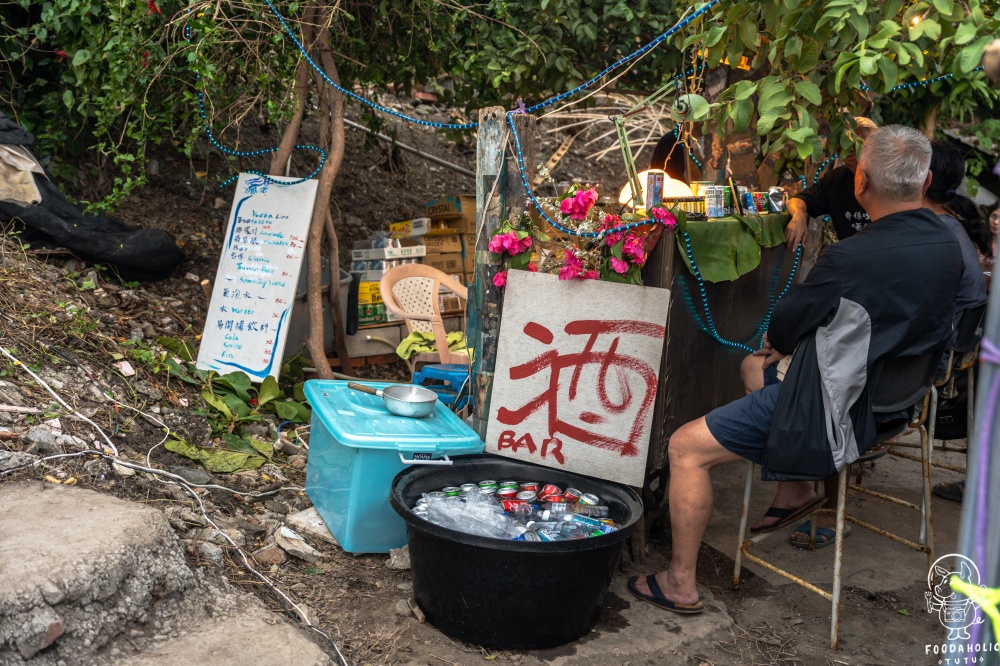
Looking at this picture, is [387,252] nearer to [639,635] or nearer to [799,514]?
[799,514]

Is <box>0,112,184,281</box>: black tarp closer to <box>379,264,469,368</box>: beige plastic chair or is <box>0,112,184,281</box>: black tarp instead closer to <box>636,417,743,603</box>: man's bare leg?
<box>379,264,469,368</box>: beige plastic chair

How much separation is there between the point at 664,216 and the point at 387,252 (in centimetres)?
377

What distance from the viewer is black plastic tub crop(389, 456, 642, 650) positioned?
314 cm

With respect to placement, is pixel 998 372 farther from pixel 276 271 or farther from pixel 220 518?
pixel 276 271

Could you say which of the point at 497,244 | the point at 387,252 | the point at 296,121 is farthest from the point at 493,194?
the point at 387,252

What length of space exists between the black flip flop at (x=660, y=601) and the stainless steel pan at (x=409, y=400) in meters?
1.23

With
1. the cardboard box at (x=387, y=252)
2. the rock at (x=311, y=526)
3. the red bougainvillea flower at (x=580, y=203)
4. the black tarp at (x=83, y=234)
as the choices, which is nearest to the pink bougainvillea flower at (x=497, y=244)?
the red bougainvillea flower at (x=580, y=203)

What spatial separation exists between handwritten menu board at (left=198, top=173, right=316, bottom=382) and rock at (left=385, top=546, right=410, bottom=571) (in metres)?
→ 1.94

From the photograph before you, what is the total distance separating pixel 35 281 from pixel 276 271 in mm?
1380

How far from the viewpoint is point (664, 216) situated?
146 inches

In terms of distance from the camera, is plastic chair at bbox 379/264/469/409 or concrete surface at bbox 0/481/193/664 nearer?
concrete surface at bbox 0/481/193/664

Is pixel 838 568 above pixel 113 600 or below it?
above

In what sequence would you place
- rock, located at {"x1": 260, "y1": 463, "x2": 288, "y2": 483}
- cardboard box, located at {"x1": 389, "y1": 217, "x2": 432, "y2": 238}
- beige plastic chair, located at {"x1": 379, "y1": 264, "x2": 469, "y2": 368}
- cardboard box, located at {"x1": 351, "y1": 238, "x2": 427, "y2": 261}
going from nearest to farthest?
rock, located at {"x1": 260, "y1": 463, "x2": 288, "y2": 483} < beige plastic chair, located at {"x1": 379, "y1": 264, "x2": 469, "y2": 368} < cardboard box, located at {"x1": 351, "y1": 238, "x2": 427, "y2": 261} < cardboard box, located at {"x1": 389, "y1": 217, "x2": 432, "y2": 238}

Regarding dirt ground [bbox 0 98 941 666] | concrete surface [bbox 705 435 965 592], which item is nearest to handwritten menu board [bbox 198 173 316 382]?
dirt ground [bbox 0 98 941 666]
